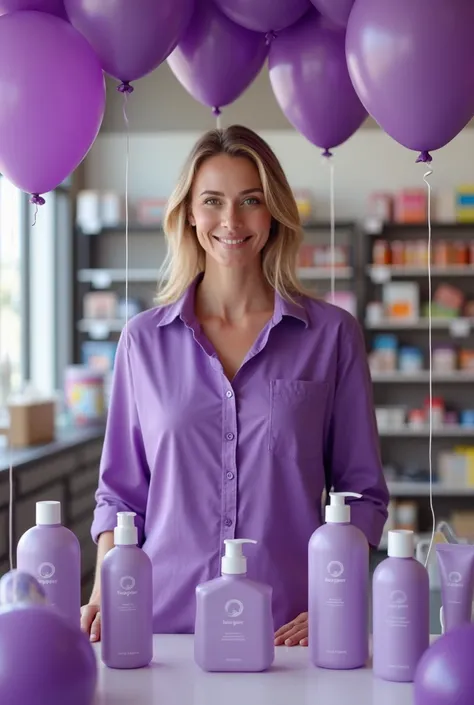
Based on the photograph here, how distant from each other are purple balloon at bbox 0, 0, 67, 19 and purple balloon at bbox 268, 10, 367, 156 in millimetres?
426

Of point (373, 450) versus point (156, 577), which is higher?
point (373, 450)

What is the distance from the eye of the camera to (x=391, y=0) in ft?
4.91

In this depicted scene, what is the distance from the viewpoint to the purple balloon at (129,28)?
1630 millimetres

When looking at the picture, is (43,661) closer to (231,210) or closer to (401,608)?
(401,608)

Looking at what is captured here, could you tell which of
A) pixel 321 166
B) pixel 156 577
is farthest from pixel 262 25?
pixel 321 166

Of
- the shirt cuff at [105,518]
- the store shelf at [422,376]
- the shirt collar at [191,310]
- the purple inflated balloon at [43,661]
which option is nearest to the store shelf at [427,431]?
the store shelf at [422,376]

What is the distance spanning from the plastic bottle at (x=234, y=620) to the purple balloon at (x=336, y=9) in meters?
0.92

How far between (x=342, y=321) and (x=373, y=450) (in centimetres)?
24

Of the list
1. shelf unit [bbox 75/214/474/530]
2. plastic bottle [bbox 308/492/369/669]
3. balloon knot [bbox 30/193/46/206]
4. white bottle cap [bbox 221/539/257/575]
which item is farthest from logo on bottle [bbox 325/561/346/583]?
shelf unit [bbox 75/214/474/530]

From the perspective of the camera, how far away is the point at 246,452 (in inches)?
68.0

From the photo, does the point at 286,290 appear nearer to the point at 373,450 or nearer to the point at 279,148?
the point at 373,450

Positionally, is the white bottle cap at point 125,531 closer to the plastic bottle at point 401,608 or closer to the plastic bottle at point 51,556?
the plastic bottle at point 51,556

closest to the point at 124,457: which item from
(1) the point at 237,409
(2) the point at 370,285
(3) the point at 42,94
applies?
(1) the point at 237,409

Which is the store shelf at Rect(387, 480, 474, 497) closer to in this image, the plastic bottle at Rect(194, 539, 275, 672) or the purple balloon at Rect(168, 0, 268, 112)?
the purple balloon at Rect(168, 0, 268, 112)
